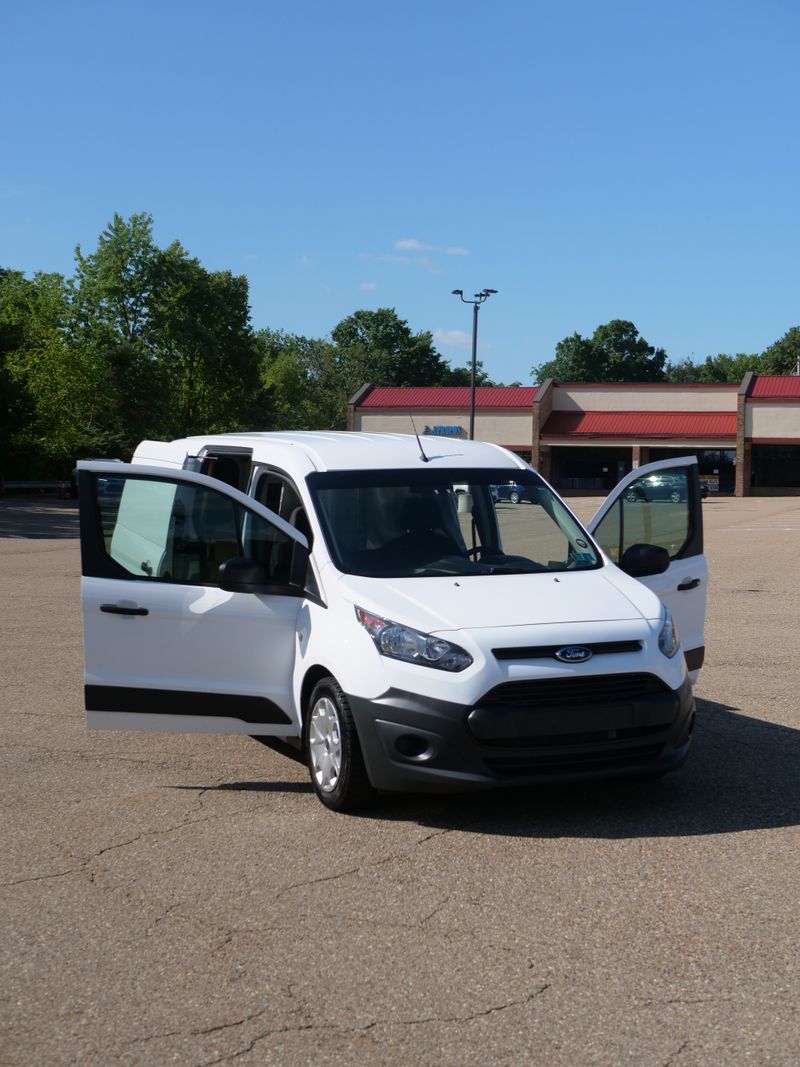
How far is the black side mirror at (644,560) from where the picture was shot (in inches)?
283

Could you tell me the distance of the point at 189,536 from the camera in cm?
685

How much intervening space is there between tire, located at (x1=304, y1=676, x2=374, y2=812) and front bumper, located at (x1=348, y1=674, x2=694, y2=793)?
90 millimetres

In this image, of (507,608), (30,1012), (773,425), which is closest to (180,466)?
(507,608)

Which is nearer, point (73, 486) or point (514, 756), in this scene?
point (514, 756)

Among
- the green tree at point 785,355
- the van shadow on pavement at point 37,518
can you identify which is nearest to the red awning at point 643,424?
the van shadow on pavement at point 37,518

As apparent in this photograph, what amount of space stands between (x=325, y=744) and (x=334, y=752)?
0.11 m

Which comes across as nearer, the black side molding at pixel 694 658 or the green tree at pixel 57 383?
the black side molding at pixel 694 658

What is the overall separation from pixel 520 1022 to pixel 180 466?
5.22 m

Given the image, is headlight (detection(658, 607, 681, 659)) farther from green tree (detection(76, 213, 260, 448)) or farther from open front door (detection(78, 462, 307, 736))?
green tree (detection(76, 213, 260, 448))

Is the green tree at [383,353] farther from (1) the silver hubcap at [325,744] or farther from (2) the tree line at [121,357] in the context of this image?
(1) the silver hubcap at [325,744]

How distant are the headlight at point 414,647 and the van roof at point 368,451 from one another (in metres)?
1.44

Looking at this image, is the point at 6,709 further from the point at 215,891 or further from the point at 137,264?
the point at 137,264

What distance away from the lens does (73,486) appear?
6.88 m

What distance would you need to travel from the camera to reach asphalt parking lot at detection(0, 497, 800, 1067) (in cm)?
369
